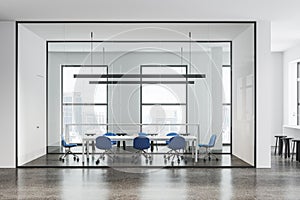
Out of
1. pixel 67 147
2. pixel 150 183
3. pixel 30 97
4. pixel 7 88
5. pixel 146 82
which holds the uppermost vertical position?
pixel 146 82

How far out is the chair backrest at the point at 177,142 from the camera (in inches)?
382

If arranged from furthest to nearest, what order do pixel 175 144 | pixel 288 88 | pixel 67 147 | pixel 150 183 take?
pixel 288 88 < pixel 67 147 < pixel 175 144 < pixel 150 183

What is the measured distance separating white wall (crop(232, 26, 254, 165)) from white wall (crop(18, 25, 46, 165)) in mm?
3950

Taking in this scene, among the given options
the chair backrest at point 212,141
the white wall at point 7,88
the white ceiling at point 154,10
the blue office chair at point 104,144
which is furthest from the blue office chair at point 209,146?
the white wall at point 7,88

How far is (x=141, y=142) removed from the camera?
31.9 ft

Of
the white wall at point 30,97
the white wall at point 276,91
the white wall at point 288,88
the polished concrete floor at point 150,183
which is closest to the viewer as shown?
the polished concrete floor at point 150,183

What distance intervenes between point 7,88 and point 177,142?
12.0ft

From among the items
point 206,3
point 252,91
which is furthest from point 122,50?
point 252,91

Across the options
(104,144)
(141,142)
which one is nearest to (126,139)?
(141,142)

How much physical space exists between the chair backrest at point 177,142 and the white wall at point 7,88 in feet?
10.6

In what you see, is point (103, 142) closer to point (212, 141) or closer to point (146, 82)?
point (146, 82)

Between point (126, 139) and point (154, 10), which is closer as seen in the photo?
point (154, 10)

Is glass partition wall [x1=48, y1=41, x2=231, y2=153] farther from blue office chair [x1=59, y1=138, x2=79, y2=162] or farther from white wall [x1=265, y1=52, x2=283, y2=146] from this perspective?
white wall [x1=265, y1=52, x2=283, y2=146]

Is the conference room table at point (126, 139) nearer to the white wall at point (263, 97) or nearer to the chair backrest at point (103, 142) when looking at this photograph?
the chair backrest at point (103, 142)
